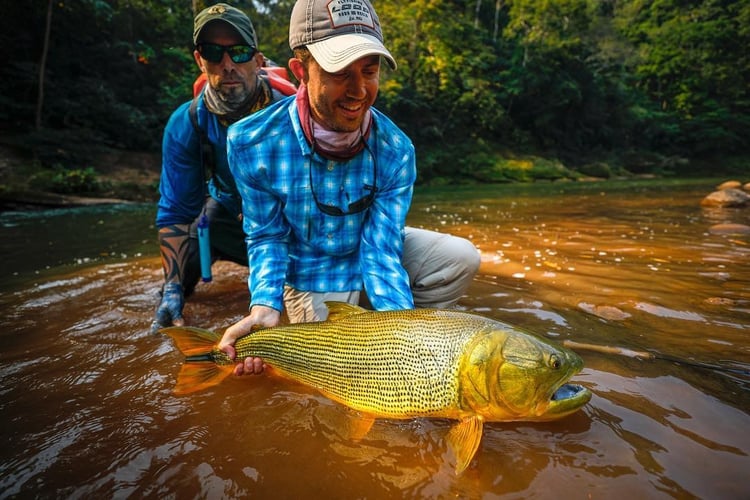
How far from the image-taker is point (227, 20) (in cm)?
332

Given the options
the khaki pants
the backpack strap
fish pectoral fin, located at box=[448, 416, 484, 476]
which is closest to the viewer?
fish pectoral fin, located at box=[448, 416, 484, 476]

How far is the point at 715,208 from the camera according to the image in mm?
9500

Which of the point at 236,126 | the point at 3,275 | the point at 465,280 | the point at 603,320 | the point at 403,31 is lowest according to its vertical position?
the point at 3,275

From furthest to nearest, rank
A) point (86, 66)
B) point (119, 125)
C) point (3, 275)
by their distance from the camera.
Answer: point (86, 66) < point (119, 125) < point (3, 275)

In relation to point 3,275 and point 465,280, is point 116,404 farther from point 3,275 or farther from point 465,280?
point 3,275

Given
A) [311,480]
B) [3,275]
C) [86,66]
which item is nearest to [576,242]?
[311,480]

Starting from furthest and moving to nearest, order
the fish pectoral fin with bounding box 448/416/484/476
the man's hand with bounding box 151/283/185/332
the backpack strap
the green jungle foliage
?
the green jungle foliage < the backpack strap < the man's hand with bounding box 151/283/185/332 < the fish pectoral fin with bounding box 448/416/484/476

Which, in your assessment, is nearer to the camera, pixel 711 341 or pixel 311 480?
pixel 311 480

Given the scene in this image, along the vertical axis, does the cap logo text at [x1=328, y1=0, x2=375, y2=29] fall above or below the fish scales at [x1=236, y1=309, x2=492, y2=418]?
above

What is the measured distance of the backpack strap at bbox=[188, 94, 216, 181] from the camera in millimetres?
3441

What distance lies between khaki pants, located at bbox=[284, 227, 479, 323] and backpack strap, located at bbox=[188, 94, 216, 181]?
1428 millimetres

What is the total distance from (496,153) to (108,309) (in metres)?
33.3

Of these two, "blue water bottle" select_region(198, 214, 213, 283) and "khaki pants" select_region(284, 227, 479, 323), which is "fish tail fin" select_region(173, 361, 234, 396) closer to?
"khaki pants" select_region(284, 227, 479, 323)

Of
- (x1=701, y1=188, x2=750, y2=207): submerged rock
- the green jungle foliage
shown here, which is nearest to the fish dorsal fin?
(x1=701, y1=188, x2=750, y2=207): submerged rock
